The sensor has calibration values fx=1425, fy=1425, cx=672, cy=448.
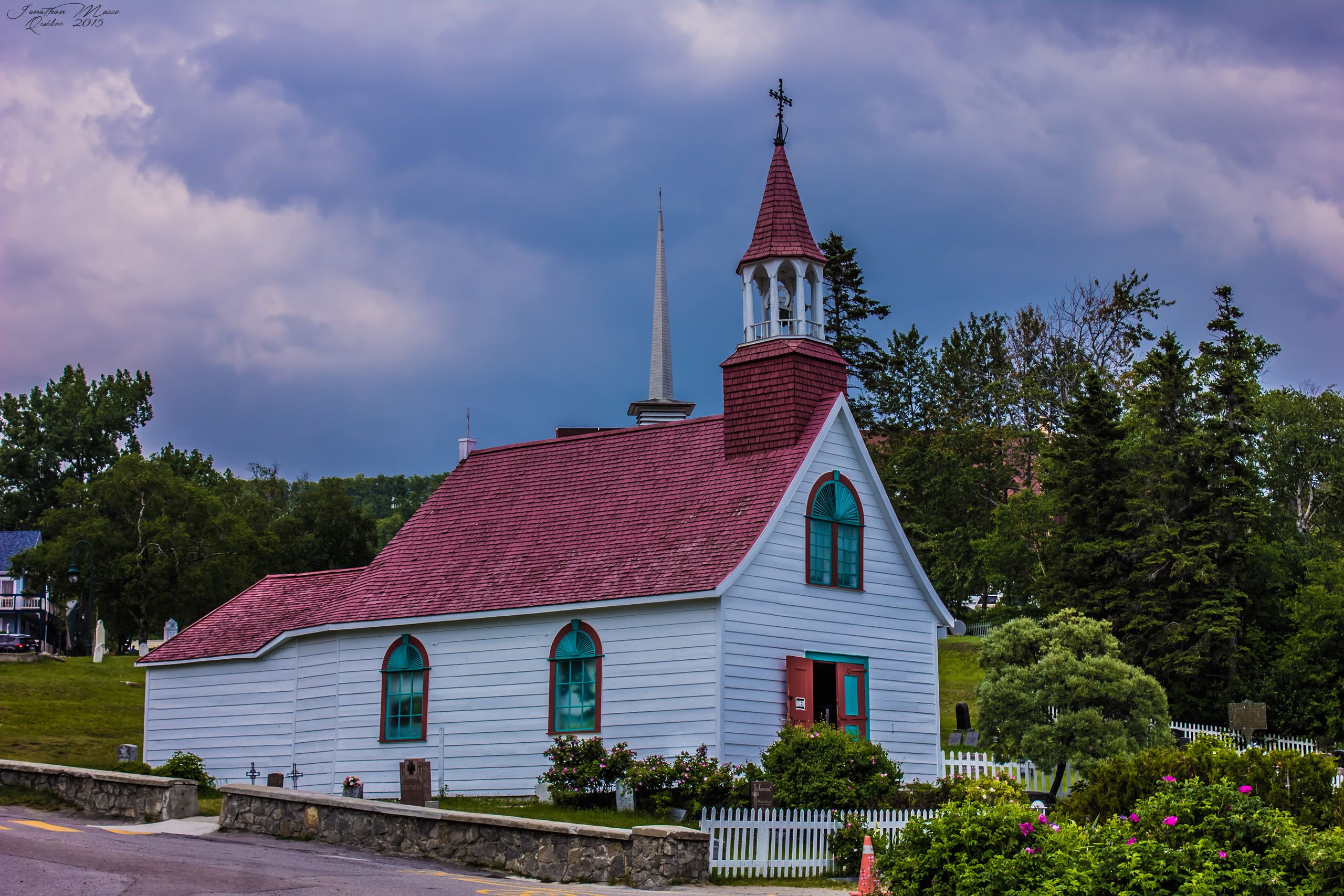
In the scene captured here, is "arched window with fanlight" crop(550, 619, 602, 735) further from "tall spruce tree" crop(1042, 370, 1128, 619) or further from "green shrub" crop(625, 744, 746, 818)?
"tall spruce tree" crop(1042, 370, 1128, 619)

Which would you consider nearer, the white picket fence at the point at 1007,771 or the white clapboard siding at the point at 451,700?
the white clapboard siding at the point at 451,700

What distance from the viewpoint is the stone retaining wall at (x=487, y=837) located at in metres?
16.4

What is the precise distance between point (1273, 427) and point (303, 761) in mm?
37217

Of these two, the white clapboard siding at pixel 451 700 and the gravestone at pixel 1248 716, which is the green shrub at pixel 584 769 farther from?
the gravestone at pixel 1248 716

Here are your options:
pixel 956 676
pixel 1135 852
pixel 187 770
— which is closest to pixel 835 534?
pixel 187 770

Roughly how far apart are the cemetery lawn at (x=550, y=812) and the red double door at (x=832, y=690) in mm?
3776

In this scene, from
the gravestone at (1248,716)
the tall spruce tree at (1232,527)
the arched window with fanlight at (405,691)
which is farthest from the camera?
the tall spruce tree at (1232,527)

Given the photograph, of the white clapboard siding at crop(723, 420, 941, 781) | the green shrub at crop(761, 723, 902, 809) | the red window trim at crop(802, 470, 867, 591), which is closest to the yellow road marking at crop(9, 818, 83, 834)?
the green shrub at crop(761, 723, 902, 809)

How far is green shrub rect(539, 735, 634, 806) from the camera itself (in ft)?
75.4

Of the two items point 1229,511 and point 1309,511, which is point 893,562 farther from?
point 1309,511

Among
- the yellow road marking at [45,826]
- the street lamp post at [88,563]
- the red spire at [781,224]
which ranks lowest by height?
the yellow road marking at [45,826]

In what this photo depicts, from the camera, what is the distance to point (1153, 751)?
1586 cm

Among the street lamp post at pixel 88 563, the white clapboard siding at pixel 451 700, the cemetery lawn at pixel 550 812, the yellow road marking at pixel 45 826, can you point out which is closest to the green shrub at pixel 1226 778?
the cemetery lawn at pixel 550 812

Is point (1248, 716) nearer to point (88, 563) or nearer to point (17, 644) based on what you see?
point (88, 563)
